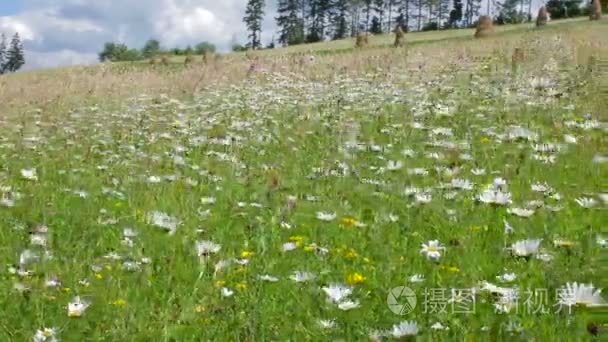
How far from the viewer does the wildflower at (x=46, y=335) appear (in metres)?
2.96

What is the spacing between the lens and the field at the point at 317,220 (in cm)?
320

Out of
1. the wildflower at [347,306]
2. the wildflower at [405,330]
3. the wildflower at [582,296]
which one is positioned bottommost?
the wildflower at [347,306]

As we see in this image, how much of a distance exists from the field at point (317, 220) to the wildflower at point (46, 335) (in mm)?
13

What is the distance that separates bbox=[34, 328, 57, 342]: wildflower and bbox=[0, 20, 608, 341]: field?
0.01 meters

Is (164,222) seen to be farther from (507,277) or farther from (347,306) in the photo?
(507,277)

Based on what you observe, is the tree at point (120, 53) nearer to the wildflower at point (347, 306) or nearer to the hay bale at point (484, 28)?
the hay bale at point (484, 28)

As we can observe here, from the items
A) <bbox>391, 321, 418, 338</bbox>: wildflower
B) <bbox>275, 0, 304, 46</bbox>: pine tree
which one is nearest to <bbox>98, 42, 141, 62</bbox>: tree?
<bbox>275, 0, 304, 46</bbox>: pine tree

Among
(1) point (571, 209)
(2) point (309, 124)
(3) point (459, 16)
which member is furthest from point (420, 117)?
(3) point (459, 16)

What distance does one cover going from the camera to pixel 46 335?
3.00 metres

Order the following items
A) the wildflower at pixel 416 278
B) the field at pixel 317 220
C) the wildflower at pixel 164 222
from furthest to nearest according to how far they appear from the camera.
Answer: the wildflower at pixel 164 222 < the wildflower at pixel 416 278 < the field at pixel 317 220

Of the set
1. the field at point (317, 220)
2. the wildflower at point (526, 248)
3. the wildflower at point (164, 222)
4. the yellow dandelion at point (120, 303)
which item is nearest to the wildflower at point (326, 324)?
the field at point (317, 220)

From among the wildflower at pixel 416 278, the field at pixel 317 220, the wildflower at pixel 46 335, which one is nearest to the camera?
the wildflower at pixel 46 335

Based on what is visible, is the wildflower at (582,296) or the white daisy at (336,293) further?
the white daisy at (336,293)

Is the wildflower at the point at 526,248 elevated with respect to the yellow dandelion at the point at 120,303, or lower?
elevated
